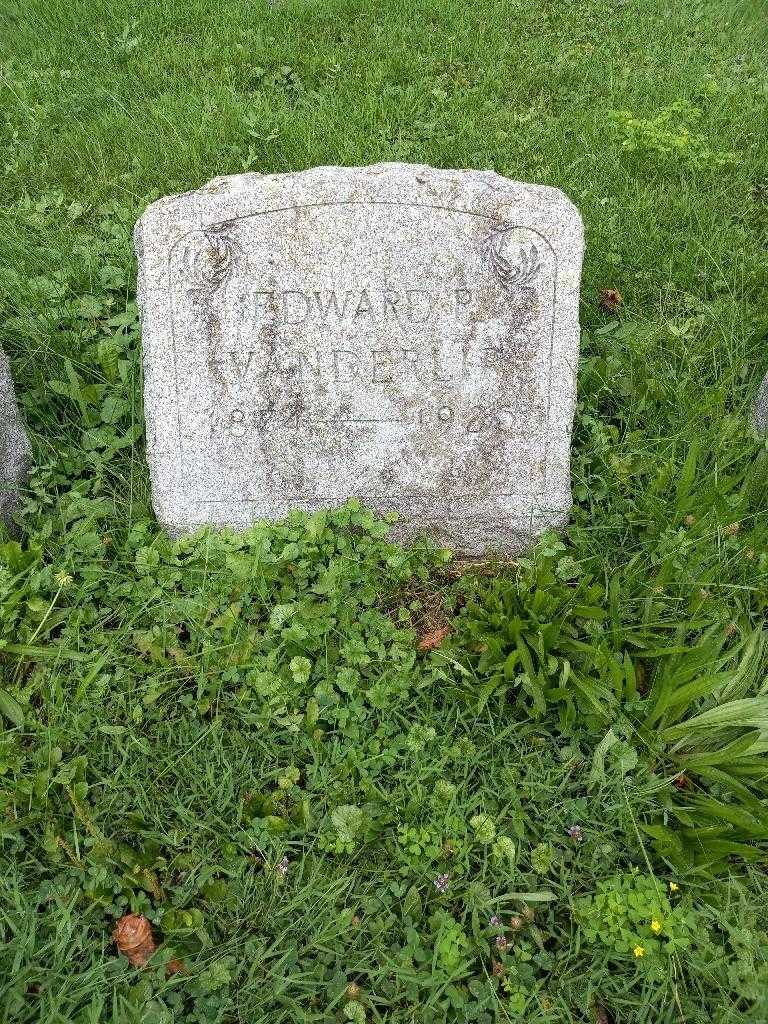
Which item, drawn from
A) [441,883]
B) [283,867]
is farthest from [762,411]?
[283,867]

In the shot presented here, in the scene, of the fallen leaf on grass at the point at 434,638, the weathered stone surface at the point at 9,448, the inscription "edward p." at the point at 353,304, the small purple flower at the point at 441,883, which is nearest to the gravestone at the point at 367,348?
the inscription "edward p." at the point at 353,304

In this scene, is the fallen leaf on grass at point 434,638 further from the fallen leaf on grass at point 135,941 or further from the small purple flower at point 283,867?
the fallen leaf on grass at point 135,941

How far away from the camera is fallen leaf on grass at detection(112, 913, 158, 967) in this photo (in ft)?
6.29

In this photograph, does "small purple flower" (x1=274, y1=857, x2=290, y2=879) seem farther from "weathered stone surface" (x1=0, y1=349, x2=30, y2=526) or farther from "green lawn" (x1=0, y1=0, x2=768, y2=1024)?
"weathered stone surface" (x1=0, y1=349, x2=30, y2=526)

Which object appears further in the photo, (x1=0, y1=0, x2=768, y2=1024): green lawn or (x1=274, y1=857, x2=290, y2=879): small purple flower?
(x1=274, y1=857, x2=290, y2=879): small purple flower

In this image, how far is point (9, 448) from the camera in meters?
2.68

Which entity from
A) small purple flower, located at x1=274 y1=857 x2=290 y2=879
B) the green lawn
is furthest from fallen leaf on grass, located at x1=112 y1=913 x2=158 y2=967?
small purple flower, located at x1=274 y1=857 x2=290 y2=879

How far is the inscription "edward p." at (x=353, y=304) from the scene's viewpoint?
245cm

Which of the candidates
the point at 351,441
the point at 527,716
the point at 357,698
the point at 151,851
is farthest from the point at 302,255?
the point at 151,851

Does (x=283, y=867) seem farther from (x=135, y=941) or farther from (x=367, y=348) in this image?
(x=367, y=348)

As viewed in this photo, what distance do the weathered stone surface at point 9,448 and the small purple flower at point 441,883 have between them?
1.80 metres

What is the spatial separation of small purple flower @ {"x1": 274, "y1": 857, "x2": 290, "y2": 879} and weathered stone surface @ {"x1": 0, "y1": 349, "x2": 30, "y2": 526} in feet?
4.82

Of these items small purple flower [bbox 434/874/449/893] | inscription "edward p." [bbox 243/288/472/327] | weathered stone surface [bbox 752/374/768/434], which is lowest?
small purple flower [bbox 434/874/449/893]

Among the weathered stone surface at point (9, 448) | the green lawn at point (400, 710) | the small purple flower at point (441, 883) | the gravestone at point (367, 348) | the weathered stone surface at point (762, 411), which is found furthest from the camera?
the weathered stone surface at point (762, 411)
